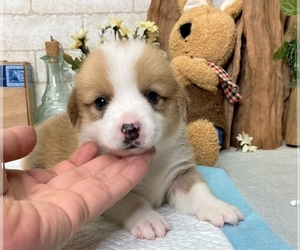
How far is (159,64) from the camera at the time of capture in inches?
59.6

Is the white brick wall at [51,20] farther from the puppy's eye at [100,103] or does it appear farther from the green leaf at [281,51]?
the puppy's eye at [100,103]

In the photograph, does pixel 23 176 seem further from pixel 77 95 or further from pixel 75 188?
pixel 77 95

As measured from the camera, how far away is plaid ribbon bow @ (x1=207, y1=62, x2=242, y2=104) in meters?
2.53

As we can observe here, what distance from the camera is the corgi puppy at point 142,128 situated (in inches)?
50.8

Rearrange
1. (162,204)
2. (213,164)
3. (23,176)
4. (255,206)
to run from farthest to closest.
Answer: (213,164) < (255,206) < (162,204) < (23,176)

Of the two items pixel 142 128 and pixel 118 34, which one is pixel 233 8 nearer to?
pixel 118 34

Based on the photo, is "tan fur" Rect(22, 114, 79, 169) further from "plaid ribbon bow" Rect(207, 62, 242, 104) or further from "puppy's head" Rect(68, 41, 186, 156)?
"plaid ribbon bow" Rect(207, 62, 242, 104)

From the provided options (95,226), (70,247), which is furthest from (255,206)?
(70,247)

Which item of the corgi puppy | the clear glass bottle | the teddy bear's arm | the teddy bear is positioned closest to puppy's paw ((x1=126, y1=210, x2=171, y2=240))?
the corgi puppy

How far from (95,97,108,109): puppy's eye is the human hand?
17 cm

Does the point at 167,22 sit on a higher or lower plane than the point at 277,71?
higher

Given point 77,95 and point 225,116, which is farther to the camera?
point 225,116

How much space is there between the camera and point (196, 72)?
2473 millimetres

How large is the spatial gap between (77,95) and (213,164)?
1.11 m
